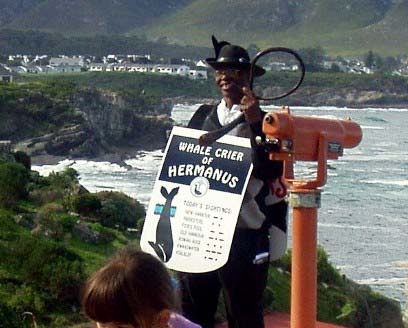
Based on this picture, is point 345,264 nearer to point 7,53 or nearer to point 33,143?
point 33,143

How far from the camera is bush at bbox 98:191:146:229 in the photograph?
36.6 feet

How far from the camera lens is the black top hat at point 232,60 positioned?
3.83m

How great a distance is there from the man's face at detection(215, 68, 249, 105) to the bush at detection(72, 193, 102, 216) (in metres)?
7.04

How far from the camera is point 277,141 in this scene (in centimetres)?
365

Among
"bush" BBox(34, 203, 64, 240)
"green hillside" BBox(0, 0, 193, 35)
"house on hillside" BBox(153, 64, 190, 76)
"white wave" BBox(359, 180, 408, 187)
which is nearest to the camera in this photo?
"bush" BBox(34, 203, 64, 240)

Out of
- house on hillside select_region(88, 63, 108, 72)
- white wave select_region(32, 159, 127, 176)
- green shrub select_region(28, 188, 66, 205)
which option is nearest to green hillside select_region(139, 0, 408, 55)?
house on hillside select_region(88, 63, 108, 72)

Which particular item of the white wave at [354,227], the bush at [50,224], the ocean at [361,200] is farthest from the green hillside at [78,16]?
the bush at [50,224]

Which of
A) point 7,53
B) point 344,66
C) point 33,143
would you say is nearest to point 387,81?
point 344,66

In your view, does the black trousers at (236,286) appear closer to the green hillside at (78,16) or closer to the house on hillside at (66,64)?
the house on hillside at (66,64)

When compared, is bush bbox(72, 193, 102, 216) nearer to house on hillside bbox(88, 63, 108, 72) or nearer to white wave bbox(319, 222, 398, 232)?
white wave bbox(319, 222, 398, 232)

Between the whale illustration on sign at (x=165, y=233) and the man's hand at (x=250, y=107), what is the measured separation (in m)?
0.34

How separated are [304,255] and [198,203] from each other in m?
0.39

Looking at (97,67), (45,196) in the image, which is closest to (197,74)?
(97,67)

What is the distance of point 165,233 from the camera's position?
383cm
